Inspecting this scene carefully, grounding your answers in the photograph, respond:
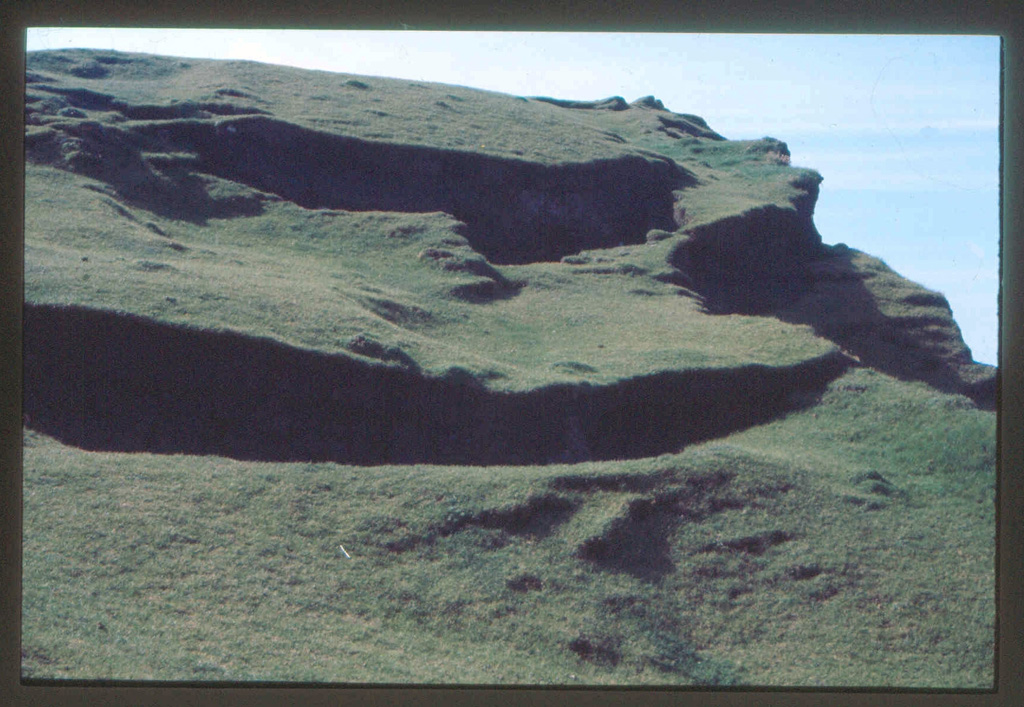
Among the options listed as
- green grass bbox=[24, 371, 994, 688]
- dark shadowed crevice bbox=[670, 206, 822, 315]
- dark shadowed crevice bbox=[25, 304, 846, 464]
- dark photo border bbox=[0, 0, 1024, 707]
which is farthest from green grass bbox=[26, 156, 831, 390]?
dark photo border bbox=[0, 0, 1024, 707]

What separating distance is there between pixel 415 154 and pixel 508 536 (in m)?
7.94

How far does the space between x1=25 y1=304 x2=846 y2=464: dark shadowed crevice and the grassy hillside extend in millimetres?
34

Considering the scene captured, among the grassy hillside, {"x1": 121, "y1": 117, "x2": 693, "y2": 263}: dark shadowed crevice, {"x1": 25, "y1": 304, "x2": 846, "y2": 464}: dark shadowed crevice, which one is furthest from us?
{"x1": 121, "y1": 117, "x2": 693, "y2": 263}: dark shadowed crevice

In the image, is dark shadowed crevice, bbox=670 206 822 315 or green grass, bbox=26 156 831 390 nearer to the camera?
green grass, bbox=26 156 831 390

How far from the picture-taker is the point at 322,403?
9.34m

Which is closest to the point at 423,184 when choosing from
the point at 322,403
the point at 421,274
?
the point at 421,274

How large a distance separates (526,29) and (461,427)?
5.02 m

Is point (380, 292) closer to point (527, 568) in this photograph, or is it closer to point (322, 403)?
point (322, 403)

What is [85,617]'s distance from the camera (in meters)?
6.19

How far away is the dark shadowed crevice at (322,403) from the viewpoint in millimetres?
8734

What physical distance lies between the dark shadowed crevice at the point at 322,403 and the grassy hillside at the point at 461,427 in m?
0.03

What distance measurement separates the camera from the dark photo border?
198 inches

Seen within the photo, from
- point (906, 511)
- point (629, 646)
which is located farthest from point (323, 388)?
point (906, 511)

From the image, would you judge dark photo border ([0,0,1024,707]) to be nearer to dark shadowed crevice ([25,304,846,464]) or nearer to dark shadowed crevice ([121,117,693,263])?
dark shadowed crevice ([25,304,846,464])
